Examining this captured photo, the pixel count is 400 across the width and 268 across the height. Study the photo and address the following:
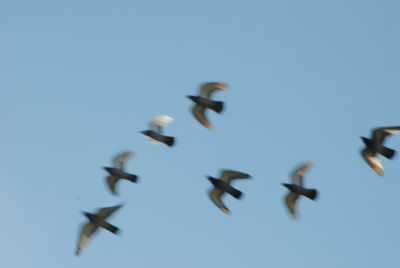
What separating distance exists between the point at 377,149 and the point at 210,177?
4.93m

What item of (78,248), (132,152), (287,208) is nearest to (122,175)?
(132,152)

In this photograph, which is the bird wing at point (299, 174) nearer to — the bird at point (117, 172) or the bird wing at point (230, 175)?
the bird wing at point (230, 175)

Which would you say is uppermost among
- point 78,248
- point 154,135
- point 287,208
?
point 154,135

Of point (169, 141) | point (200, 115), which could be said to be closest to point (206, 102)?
point (200, 115)

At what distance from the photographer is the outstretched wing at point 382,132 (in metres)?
27.6

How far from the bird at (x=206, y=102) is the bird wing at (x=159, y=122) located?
83cm

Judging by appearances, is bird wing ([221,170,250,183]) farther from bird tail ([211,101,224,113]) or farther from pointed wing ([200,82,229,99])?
pointed wing ([200,82,229,99])

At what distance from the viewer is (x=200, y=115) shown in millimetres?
29156

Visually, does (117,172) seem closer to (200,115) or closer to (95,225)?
(95,225)

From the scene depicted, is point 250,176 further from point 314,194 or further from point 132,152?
point 132,152

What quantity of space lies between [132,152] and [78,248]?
346cm

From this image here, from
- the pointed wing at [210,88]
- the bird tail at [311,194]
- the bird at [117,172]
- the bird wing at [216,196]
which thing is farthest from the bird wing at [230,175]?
the bird at [117,172]

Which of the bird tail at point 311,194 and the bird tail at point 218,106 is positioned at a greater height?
the bird tail at point 218,106

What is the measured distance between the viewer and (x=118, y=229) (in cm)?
2798
